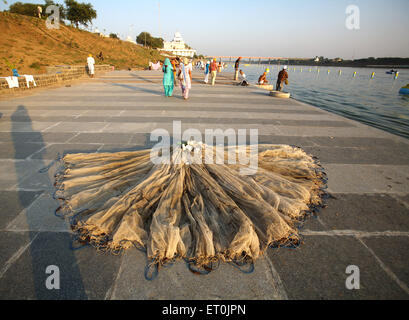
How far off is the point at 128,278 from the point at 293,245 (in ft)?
6.05

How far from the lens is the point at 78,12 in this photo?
51219 millimetres

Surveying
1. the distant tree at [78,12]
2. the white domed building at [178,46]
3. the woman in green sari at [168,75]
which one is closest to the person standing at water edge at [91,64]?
the woman in green sari at [168,75]

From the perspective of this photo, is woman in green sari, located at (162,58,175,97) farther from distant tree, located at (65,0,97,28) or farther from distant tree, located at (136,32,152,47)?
distant tree, located at (136,32,152,47)

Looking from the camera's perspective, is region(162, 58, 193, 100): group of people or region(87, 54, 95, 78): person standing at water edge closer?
region(162, 58, 193, 100): group of people

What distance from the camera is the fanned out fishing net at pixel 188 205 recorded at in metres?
2.20

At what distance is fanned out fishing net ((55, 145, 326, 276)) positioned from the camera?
220 cm

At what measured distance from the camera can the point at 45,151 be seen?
4.75 m

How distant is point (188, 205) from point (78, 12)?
225 feet

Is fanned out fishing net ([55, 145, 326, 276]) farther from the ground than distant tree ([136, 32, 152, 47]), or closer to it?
closer to it

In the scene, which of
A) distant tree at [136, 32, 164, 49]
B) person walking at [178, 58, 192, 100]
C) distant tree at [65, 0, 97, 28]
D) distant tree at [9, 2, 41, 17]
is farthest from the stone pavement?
distant tree at [136, 32, 164, 49]

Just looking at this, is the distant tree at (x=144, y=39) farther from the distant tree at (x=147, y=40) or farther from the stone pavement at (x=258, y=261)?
the stone pavement at (x=258, y=261)

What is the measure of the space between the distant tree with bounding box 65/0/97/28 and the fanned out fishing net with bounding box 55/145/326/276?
66327mm
